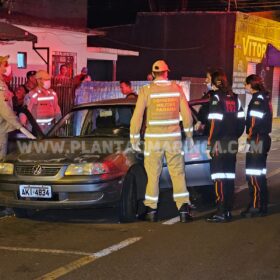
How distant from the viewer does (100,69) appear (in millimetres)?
21875

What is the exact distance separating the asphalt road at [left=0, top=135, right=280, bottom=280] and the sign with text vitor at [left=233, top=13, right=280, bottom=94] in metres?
14.9

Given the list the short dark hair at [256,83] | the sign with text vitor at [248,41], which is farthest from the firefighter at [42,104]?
the sign with text vitor at [248,41]

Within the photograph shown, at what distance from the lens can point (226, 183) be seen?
727cm

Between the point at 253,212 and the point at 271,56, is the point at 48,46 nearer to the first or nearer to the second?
the point at 253,212

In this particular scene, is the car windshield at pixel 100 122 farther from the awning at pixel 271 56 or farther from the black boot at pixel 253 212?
the awning at pixel 271 56

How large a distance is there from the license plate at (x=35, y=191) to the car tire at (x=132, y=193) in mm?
856

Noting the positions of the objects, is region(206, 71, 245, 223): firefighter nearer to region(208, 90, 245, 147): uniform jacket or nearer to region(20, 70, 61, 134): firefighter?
region(208, 90, 245, 147): uniform jacket

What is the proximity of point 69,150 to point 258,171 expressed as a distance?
7.89 ft

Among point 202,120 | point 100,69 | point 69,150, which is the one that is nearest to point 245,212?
point 202,120

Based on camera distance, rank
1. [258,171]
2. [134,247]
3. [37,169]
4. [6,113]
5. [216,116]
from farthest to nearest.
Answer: [6,113], [258,171], [216,116], [37,169], [134,247]

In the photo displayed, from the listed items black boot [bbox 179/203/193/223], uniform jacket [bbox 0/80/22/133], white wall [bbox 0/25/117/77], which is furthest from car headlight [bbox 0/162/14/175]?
white wall [bbox 0/25/117/77]

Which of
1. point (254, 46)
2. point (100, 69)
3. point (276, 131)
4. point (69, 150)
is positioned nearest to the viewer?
point (69, 150)

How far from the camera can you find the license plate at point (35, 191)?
674cm

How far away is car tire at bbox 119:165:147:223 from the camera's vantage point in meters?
6.96
